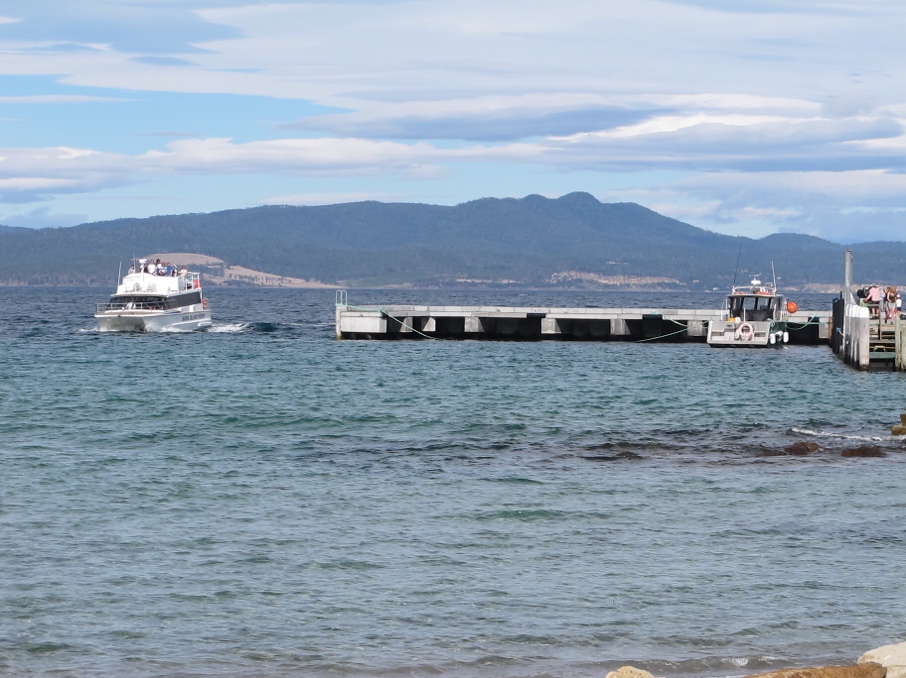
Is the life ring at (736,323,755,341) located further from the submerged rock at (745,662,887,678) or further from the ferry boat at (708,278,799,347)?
the submerged rock at (745,662,887,678)

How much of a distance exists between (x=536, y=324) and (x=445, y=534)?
52855 mm

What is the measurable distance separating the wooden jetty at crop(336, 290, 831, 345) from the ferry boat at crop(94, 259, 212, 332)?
14.8 meters

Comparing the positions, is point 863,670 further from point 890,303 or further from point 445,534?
point 890,303

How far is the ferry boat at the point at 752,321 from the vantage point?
69.0 metres

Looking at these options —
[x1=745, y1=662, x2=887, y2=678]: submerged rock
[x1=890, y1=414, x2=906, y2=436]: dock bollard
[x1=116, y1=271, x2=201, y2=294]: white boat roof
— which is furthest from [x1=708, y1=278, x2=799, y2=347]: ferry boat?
[x1=745, y1=662, x2=887, y2=678]: submerged rock

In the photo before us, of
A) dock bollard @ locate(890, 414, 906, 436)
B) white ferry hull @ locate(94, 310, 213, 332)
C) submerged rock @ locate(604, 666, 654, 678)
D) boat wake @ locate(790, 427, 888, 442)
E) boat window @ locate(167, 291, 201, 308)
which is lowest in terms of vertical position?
submerged rock @ locate(604, 666, 654, 678)

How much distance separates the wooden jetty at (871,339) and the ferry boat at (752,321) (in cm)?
1194

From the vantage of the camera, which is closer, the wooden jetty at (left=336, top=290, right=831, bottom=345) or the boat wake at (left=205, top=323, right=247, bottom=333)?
the wooden jetty at (left=336, top=290, right=831, bottom=345)

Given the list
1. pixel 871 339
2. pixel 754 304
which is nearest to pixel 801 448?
pixel 871 339

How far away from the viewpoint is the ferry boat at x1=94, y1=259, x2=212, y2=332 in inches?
3258

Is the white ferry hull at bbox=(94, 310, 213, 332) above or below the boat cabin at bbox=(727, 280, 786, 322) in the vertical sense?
below

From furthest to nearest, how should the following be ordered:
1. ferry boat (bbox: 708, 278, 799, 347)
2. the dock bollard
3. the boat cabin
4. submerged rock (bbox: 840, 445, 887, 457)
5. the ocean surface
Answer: the boat cabin → ferry boat (bbox: 708, 278, 799, 347) → the dock bollard → submerged rock (bbox: 840, 445, 887, 457) → the ocean surface

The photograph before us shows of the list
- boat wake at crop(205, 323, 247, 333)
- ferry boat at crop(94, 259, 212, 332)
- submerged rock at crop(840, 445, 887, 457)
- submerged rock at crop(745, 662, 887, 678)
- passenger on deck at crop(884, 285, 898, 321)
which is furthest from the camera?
boat wake at crop(205, 323, 247, 333)

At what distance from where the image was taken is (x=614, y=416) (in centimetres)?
4006
